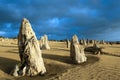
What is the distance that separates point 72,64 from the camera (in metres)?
30.8

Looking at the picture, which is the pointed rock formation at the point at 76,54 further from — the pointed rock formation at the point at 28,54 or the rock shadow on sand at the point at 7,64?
A: the rock shadow on sand at the point at 7,64

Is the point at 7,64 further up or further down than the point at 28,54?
further down

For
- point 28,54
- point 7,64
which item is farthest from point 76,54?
point 7,64

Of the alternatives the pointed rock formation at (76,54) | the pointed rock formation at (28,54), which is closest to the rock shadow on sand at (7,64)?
the pointed rock formation at (28,54)

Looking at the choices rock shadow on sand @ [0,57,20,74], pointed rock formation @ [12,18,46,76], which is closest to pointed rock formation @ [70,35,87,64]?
pointed rock formation @ [12,18,46,76]

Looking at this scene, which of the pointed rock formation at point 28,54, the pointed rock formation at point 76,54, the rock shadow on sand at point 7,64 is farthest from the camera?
the pointed rock formation at point 76,54

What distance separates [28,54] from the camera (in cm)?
2552

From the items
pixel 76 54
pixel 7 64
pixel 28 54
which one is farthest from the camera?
pixel 76 54

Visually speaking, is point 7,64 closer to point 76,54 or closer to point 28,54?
point 28,54

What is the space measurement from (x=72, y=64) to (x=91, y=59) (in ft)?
14.2

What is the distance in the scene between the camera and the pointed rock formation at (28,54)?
25.0 metres

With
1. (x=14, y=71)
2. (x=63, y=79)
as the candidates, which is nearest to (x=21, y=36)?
(x=14, y=71)

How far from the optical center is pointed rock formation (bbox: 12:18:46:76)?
25.0m

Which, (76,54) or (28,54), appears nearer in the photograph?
(28,54)
